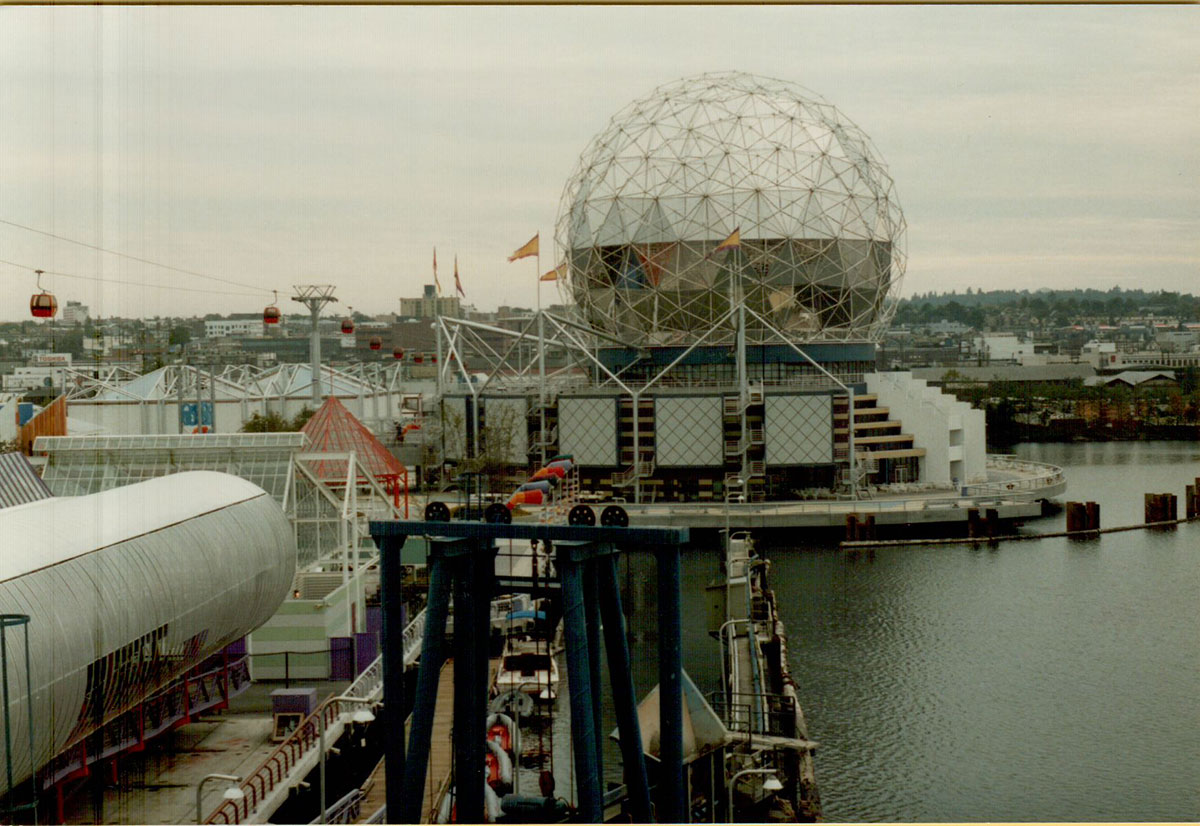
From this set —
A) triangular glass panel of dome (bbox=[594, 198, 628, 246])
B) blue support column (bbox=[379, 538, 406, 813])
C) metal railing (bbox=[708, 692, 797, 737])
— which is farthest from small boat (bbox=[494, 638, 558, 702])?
triangular glass panel of dome (bbox=[594, 198, 628, 246])

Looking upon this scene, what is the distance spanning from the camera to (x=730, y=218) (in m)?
48.2

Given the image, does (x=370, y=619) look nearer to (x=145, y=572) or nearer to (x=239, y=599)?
(x=239, y=599)

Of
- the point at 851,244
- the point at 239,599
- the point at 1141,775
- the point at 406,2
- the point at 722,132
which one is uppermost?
the point at 722,132

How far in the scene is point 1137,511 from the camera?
46781 mm

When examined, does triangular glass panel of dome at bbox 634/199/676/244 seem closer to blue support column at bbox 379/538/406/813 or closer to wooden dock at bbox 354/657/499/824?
wooden dock at bbox 354/657/499/824

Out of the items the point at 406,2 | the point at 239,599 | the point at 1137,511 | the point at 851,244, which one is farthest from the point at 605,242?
the point at 406,2

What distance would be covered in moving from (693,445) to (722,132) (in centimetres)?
1181

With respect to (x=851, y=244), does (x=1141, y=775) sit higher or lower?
lower

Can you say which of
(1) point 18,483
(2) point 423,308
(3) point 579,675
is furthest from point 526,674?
(2) point 423,308

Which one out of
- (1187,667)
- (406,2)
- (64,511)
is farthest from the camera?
(1187,667)

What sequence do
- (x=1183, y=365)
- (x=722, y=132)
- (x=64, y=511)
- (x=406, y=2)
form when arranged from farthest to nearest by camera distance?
1. (x=1183, y=365)
2. (x=722, y=132)
3. (x=64, y=511)
4. (x=406, y=2)

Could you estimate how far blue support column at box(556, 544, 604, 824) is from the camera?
42.3 ft

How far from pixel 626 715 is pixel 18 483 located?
13993 millimetres

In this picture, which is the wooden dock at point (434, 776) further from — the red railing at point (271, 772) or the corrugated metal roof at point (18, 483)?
the corrugated metal roof at point (18, 483)
